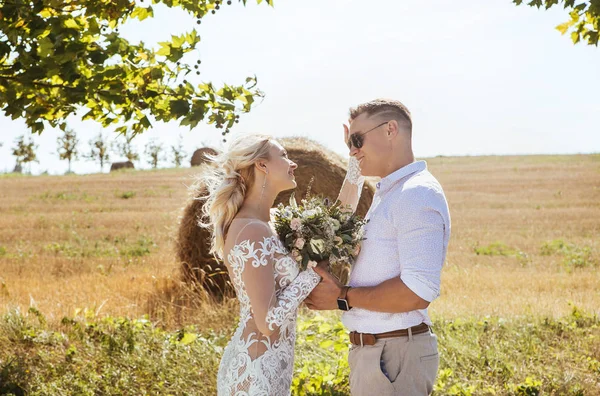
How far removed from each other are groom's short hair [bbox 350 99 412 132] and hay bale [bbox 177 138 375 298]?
24.8ft

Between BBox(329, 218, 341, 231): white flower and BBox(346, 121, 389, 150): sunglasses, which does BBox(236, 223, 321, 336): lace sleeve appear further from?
BBox(346, 121, 389, 150): sunglasses

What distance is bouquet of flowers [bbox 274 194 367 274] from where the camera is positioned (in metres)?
3.90

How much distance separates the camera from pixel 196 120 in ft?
24.3

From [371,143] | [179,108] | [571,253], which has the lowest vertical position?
[571,253]

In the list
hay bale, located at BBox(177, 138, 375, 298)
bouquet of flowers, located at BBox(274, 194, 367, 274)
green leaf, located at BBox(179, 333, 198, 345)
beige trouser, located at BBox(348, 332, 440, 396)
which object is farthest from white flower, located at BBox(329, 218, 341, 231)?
hay bale, located at BBox(177, 138, 375, 298)

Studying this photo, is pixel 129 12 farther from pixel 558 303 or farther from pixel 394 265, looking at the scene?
pixel 558 303

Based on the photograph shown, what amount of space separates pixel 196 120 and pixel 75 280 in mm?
6618

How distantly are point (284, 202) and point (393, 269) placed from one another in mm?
8056

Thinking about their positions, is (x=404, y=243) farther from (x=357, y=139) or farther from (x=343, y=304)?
(x=357, y=139)

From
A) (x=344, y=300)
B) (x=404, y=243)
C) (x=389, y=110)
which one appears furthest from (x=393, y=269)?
(x=389, y=110)

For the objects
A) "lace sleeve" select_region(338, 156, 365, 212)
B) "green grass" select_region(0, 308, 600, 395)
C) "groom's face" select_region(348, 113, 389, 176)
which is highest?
"groom's face" select_region(348, 113, 389, 176)

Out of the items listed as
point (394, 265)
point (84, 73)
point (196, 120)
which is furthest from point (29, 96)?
point (394, 265)

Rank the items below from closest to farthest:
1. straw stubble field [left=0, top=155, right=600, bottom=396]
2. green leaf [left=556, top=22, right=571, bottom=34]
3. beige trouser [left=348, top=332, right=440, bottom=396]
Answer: beige trouser [left=348, top=332, right=440, bottom=396], straw stubble field [left=0, top=155, right=600, bottom=396], green leaf [left=556, top=22, right=571, bottom=34]

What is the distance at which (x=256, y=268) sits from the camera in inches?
154
